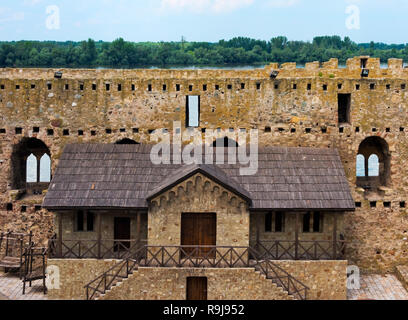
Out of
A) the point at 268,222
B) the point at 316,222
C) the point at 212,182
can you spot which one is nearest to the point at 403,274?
the point at 316,222

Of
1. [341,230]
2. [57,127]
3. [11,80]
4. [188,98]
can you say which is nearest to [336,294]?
[341,230]

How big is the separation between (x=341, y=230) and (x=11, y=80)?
15814 millimetres

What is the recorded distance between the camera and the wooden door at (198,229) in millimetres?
21297

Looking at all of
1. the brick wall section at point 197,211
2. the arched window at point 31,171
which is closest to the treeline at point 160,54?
the arched window at point 31,171

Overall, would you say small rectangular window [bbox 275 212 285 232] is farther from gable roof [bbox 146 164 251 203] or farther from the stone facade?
the stone facade

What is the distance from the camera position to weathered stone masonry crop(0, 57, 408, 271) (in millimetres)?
25219

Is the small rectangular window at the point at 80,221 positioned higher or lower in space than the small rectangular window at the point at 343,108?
lower

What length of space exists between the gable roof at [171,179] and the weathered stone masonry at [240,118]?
1.75 m

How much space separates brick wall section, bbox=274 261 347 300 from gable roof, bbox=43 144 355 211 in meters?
2.22

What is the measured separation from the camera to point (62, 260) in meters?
21.8

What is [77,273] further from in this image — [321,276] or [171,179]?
[321,276]

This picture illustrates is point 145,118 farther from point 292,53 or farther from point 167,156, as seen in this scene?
point 292,53

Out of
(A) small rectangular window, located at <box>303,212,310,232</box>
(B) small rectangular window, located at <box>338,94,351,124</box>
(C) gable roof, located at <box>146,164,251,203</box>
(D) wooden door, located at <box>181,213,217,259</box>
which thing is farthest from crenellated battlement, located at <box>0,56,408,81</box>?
(D) wooden door, located at <box>181,213,217,259</box>

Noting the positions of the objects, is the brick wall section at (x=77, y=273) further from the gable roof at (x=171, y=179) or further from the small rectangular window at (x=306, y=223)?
the small rectangular window at (x=306, y=223)
